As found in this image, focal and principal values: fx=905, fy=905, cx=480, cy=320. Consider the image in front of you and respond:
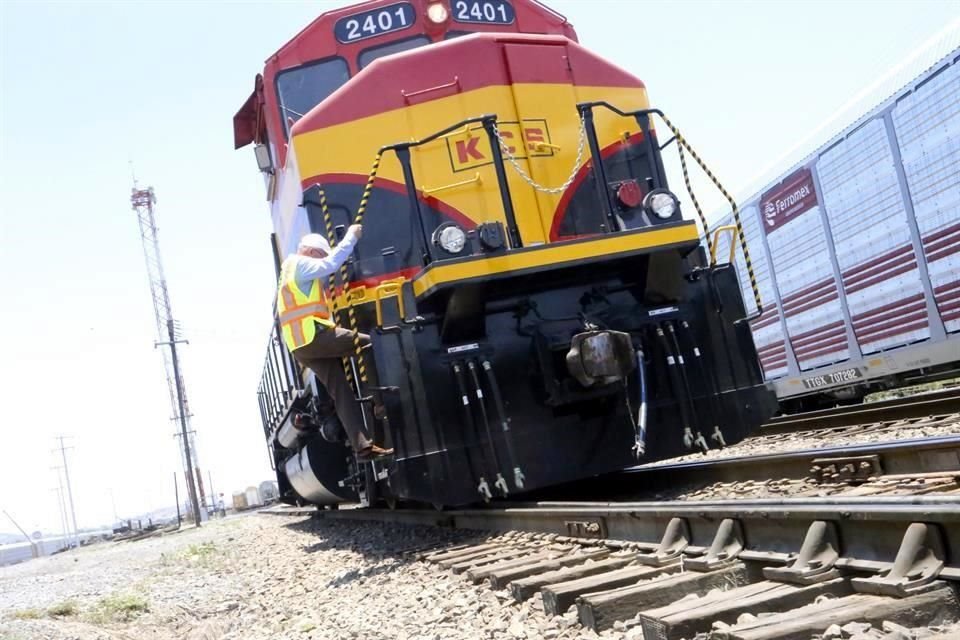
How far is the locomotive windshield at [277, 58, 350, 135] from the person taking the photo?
646cm

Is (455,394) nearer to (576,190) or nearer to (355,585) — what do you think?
(355,585)

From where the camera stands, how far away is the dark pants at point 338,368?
5188mm

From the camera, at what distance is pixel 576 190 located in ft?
19.4

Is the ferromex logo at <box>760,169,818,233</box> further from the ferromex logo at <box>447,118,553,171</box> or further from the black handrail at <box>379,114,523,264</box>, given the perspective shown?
the black handrail at <box>379,114,523,264</box>

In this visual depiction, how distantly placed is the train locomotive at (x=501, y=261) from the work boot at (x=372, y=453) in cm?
6

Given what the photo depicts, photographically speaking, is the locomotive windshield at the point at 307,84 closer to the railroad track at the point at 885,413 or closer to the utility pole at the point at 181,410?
the railroad track at the point at 885,413

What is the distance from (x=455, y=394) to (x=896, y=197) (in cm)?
585

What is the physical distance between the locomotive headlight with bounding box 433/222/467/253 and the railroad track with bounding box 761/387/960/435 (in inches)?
159

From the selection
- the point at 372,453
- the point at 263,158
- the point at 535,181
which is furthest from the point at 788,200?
the point at 372,453

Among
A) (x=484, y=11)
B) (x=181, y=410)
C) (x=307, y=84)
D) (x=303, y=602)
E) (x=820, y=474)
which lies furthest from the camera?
(x=181, y=410)

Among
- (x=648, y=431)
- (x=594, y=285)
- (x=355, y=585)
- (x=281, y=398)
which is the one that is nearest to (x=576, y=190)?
(x=594, y=285)

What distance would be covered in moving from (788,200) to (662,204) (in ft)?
19.3

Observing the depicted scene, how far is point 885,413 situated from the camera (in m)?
7.47

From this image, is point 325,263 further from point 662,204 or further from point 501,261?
point 662,204
